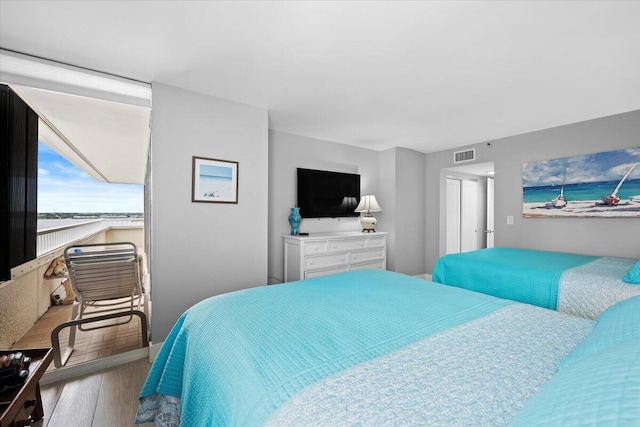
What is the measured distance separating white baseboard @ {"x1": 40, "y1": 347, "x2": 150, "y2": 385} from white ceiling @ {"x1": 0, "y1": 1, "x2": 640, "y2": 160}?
2.32 metres

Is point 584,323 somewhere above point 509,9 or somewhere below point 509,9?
below

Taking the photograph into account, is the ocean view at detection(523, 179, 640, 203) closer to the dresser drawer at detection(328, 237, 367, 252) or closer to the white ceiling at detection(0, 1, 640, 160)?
the white ceiling at detection(0, 1, 640, 160)

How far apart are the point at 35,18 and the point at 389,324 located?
2.59 m

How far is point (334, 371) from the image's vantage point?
796 mm

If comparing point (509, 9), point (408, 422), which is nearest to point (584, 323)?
point (408, 422)

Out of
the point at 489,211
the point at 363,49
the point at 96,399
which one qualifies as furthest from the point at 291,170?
the point at 489,211

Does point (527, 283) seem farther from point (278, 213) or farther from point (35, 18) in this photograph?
point (35, 18)

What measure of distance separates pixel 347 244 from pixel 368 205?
2.78 ft

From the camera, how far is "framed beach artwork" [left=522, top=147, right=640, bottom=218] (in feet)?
9.59

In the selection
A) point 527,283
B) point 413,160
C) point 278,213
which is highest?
point 413,160

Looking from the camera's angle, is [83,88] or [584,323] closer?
[584,323]

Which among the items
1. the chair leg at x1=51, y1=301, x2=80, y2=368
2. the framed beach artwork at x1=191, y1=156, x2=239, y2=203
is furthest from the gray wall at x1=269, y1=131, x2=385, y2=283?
the chair leg at x1=51, y1=301, x2=80, y2=368

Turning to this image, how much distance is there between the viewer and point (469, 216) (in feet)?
18.0

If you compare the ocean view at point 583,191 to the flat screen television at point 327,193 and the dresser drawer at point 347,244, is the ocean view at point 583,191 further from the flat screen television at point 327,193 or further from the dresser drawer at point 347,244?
the flat screen television at point 327,193
